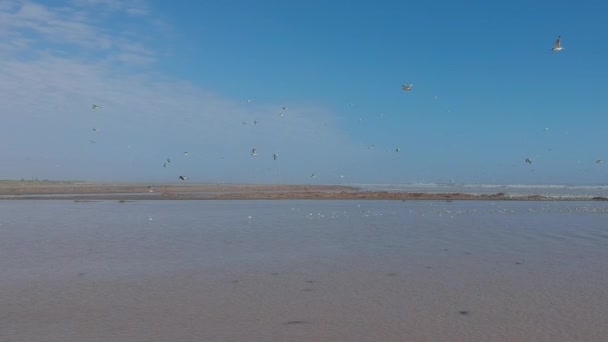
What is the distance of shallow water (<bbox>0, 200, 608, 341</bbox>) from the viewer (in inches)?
286

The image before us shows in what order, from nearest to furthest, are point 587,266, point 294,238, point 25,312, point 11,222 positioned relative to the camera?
point 25,312
point 587,266
point 294,238
point 11,222

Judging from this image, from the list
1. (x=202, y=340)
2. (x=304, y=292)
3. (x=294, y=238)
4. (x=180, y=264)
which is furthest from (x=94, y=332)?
(x=294, y=238)

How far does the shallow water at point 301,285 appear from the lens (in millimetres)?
7254

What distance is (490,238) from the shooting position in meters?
16.7

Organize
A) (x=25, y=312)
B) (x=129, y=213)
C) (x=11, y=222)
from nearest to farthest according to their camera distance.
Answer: (x=25, y=312) < (x=11, y=222) < (x=129, y=213)

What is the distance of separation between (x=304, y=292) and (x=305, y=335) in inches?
91.2

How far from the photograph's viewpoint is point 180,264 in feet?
39.0

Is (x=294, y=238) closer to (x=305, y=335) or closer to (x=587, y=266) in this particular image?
(x=587, y=266)

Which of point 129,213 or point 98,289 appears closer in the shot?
point 98,289

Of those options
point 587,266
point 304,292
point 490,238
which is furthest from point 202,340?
point 490,238

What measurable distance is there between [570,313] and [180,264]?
25.3 ft

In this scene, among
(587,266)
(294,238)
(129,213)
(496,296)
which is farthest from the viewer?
(129,213)

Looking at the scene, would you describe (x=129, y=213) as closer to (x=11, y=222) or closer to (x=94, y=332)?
(x=11, y=222)

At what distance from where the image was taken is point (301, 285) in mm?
9867
